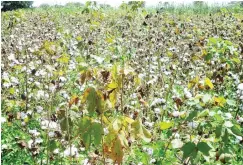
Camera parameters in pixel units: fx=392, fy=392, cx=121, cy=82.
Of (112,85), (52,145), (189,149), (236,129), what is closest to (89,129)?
(112,85)

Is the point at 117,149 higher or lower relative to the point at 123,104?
higher

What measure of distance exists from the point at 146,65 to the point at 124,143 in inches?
146

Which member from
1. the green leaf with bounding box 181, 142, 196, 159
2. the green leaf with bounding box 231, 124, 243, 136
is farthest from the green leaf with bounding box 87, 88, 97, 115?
the green leaf with bounding box 231, 124, 243, 136

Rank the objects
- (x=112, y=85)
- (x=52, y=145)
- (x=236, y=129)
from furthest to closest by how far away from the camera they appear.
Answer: (x=52, y=145) < (x=112, y=85) < (x=236, y=129)

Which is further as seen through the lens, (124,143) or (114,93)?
(114,93)

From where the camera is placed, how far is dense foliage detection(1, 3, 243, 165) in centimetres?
174

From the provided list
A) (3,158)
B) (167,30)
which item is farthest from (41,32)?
(3,158)

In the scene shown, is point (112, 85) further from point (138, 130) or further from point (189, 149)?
point (189, 149)

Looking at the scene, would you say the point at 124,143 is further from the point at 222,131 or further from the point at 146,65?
the point at 146,65

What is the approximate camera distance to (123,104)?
377 centimetres

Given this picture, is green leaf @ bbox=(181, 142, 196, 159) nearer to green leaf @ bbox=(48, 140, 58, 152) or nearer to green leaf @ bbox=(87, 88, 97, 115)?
green leaf @ bbox=(87, 88, 97, 115)

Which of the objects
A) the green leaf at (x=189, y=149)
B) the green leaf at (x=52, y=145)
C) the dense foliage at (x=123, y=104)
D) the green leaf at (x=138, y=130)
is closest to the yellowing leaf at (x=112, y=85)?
the dense foliage at (x=123, y=104)

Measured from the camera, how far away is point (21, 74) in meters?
4.80

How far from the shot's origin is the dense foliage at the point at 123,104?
1.74 metres
